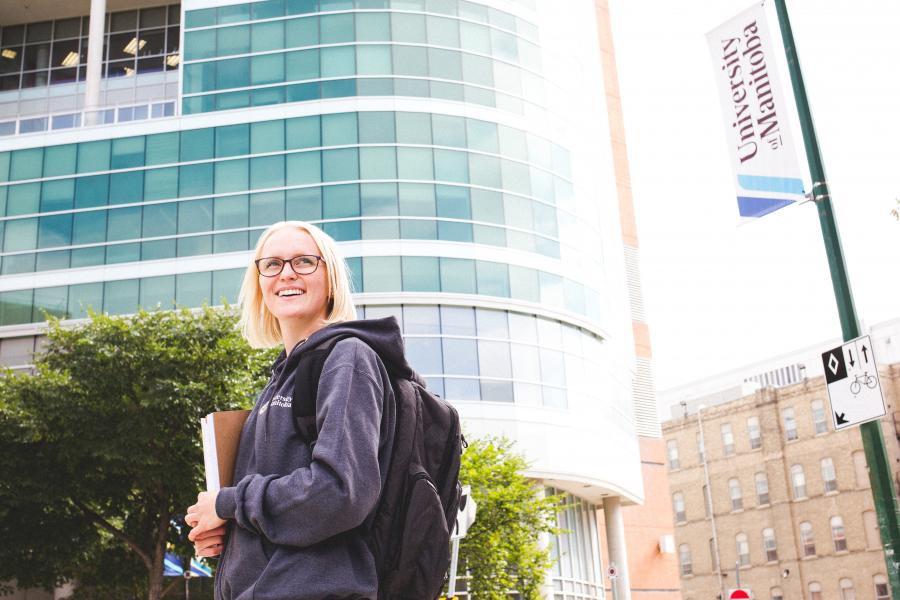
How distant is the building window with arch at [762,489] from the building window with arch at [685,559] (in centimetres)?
672

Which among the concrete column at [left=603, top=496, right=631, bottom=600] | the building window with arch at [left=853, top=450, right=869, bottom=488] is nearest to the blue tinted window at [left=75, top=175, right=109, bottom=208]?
the concrete column at [left=603, top=496, right=631, bottom=600]

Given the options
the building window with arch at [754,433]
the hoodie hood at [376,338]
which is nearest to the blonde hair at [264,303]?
the hoodie hood at [376,338]

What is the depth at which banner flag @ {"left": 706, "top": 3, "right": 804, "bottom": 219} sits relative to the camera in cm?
1052

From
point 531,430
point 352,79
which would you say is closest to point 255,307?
point 531,430

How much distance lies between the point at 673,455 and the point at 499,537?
57334 millimetres

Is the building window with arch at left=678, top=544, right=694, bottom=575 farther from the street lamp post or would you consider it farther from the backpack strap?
the backpack strap

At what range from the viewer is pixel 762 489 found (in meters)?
70.0

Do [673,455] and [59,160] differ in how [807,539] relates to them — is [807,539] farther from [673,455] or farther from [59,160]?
[59,160]

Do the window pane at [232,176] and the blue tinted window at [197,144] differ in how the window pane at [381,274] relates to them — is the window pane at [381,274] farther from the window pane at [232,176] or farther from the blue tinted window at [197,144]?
the blue tinted window at [197,144]

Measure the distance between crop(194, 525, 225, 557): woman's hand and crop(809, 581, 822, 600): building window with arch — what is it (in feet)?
228

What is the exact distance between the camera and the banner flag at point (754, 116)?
10.5 m

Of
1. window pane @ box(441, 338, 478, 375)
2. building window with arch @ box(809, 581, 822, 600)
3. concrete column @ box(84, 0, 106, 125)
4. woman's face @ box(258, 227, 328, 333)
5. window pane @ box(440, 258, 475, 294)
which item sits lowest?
woman's face @ box(258, 227, 328, 333)

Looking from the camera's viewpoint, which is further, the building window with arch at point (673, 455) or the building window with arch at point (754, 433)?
the building window with arch at point (673, 455)

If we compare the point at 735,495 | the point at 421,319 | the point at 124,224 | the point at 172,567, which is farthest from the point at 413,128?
the point at 735,495
